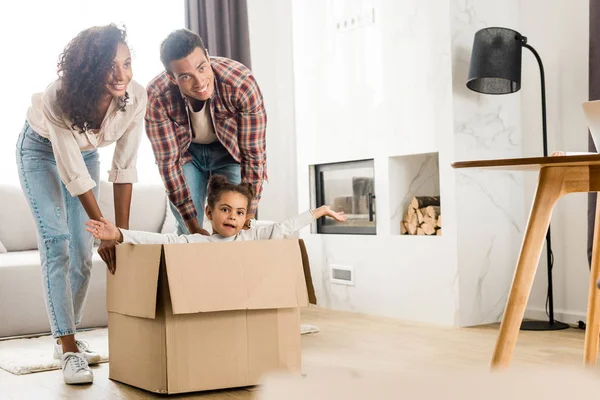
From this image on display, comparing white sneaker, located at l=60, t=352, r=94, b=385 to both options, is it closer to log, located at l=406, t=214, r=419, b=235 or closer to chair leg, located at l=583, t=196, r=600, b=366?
chair leg, located at l=583, t=196, r=600, b=366

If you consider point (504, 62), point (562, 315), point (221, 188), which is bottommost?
point (562, 315)

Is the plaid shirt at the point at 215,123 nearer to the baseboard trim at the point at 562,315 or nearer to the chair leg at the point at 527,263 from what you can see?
the chair leg at the point at 527,263

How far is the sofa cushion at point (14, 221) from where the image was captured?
400 centimetres

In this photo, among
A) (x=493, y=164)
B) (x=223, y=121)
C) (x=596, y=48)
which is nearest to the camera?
(x=493, y=164)

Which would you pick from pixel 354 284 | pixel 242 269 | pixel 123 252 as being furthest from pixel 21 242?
pixel 242 269

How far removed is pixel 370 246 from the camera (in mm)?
3930

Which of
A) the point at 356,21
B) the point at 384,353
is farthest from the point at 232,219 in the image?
the point at 356,21

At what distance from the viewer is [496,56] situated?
3297 mm

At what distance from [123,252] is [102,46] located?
0.61m

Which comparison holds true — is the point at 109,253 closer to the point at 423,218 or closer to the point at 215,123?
the point at 215,123

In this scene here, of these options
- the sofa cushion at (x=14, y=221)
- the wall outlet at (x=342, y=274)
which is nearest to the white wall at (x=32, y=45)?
the sofa cushion at (x=14, y=221)

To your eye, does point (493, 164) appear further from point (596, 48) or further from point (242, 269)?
point (596, 48)

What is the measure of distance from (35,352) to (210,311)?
121cm

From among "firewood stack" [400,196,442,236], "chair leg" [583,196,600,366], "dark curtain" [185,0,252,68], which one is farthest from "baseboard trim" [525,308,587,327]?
"dark curtain" [185,0,252,68]
